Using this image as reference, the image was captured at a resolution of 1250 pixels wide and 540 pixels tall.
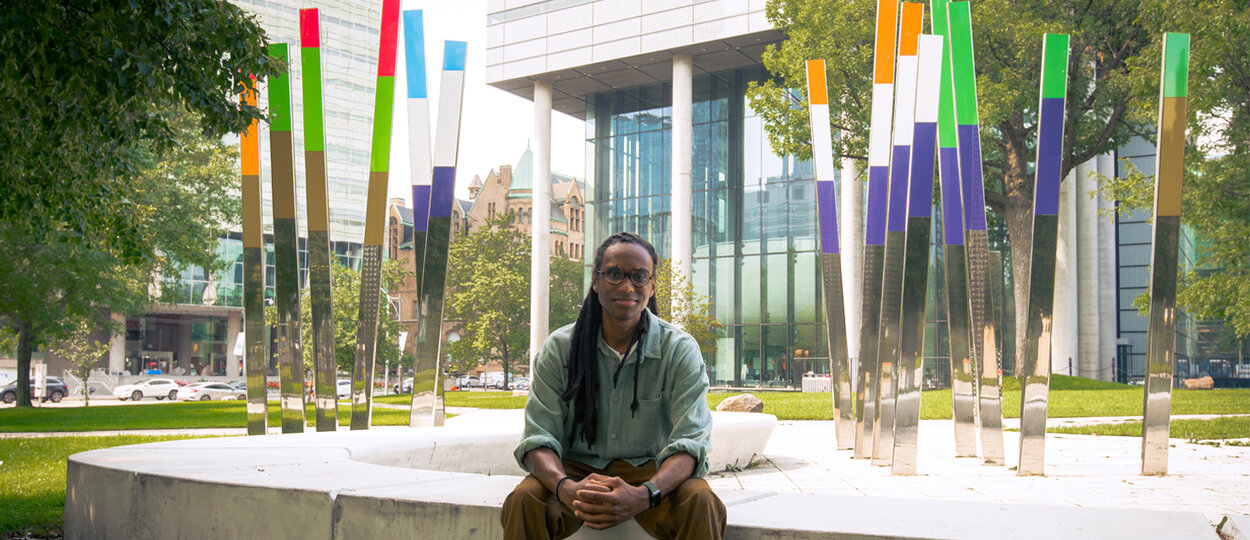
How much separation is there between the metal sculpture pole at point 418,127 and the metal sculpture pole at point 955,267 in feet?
16.0

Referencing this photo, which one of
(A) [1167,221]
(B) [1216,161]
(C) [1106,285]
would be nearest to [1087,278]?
(C) [1106,285]

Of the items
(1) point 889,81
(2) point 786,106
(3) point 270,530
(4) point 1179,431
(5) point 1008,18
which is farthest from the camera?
(2) point 786,106

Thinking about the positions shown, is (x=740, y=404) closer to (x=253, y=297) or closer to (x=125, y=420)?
(x=253, y=297)

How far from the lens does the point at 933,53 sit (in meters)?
8.02

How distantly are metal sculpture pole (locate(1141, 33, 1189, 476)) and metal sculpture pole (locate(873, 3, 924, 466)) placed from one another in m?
1.96

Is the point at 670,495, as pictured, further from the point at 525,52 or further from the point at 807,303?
the point at 525,52

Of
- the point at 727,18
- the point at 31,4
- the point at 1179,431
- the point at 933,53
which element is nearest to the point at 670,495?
the point at 31,4

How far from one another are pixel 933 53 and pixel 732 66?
3310 cm

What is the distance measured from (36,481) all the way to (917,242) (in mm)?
8126

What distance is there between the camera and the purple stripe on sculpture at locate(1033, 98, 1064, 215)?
798 centimetres

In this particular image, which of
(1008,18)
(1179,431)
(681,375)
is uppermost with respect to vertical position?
(1008,18)

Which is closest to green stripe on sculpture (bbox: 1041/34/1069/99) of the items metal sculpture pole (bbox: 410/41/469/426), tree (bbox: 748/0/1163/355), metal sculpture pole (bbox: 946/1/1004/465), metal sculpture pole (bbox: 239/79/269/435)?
metal sculpture pole (bbox: 946/1/1004/465)

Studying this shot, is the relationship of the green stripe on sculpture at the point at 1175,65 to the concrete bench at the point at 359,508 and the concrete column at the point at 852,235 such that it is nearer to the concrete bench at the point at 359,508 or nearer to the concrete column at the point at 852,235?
the concrete bench at the point at 359,508

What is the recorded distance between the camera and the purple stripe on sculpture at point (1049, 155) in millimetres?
7977
